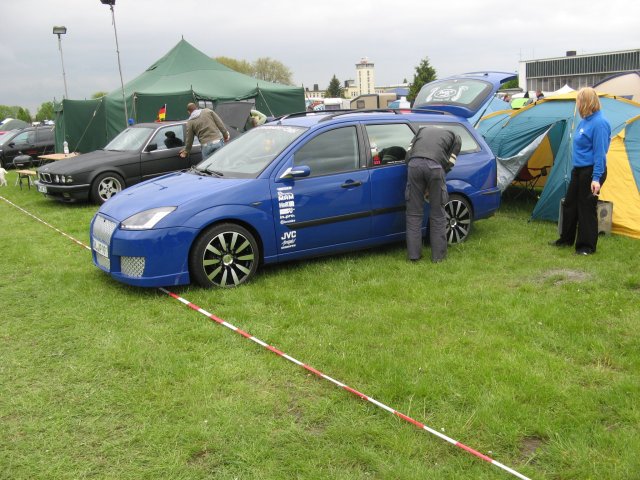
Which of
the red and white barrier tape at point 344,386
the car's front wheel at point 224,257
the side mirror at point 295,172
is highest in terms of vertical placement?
the side mirror at point 295,172

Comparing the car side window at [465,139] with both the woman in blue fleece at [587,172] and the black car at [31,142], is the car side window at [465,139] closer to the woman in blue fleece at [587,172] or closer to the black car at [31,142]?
the woman in blue fleece at [587,172]

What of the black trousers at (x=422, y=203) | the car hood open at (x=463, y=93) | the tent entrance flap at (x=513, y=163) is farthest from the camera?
the car hood open at (x=463, y=93)

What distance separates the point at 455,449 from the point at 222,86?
18.2m

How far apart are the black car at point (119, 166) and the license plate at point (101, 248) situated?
5696 mm

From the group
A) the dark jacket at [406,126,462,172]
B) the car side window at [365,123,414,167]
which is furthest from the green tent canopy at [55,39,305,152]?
the dark jacket at [406,126,462,172]

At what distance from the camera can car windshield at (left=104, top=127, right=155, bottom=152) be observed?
11.9 m

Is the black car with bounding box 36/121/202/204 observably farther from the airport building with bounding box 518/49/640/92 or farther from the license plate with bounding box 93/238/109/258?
the airport building with bounding box 518/49/640/92

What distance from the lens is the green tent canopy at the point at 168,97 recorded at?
728 inches

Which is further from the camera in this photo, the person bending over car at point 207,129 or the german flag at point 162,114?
the german flag at point 162,114

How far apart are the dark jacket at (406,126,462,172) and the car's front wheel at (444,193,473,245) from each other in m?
0.68

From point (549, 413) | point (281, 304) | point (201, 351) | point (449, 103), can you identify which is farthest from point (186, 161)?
point (549, 413)

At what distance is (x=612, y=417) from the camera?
3.32 metres

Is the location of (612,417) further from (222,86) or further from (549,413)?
(222,86)

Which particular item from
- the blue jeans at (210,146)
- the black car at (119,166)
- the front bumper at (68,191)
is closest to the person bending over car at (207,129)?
the blue jeans at (210,146)
